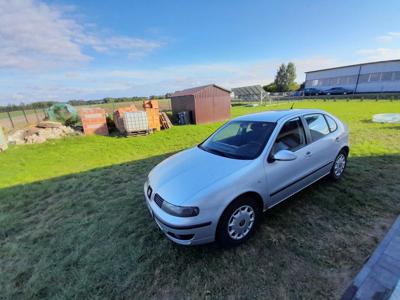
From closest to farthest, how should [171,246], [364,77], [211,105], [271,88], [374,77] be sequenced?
[171,246] → [211,105] → [374,77] → [364,77] → [271,88]

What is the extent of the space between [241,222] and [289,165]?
42.3 inches

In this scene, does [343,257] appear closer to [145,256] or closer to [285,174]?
[285,174]

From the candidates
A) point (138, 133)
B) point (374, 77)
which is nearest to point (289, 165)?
point (138, 133)

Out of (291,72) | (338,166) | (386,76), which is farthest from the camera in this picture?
(291,72)

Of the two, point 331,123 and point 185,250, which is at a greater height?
point 331,123

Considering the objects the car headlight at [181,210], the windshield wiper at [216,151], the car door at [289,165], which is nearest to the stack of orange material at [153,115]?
the windshield wiper at [216,151]

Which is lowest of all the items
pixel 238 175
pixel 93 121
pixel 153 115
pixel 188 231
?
pixel 188 231

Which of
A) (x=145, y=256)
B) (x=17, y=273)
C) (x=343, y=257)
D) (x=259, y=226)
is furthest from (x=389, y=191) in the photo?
(x=17, y=273)

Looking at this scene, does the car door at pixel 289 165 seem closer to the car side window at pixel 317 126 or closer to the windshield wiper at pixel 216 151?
the car side window at pixel 317 126

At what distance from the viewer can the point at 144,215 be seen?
10.9 feet

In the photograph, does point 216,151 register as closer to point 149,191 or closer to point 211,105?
point 149,191

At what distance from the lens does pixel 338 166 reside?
3.85 m

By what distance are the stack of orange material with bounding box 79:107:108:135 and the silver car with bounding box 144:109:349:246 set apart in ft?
31.9

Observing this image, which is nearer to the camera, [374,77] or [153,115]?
[153,115]
